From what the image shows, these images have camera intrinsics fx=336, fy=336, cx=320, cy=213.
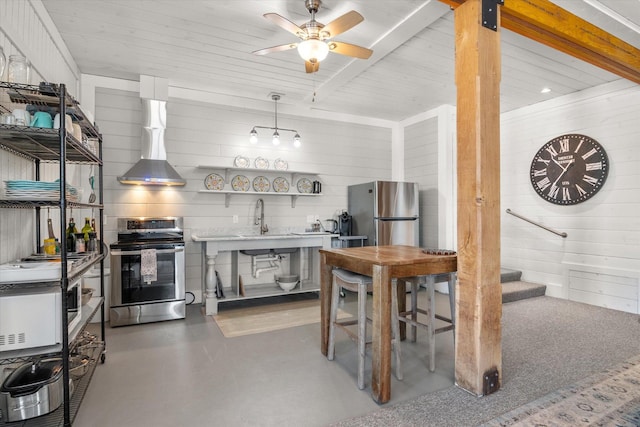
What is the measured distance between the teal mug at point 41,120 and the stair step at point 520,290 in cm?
481

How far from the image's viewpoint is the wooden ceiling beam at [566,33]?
2428 millimetres

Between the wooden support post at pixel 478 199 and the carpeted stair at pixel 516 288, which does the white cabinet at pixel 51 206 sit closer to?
the wooden support post at pixel 478 199

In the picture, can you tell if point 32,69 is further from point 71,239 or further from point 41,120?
point 71,239

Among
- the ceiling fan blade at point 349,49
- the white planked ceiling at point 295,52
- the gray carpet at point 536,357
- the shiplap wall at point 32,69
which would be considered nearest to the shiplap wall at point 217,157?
the white planked ceiling at point 295,52

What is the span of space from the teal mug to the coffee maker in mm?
3813

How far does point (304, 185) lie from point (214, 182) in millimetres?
1311

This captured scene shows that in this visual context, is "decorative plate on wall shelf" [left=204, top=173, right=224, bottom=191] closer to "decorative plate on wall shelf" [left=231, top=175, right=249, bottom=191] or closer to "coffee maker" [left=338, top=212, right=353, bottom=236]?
"decorative plate on wall shelf" [left=231, top=175, right=249, bottom=191]

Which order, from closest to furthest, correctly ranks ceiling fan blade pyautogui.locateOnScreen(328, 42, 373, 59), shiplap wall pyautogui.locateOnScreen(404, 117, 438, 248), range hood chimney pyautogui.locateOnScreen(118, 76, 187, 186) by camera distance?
1. ceiling fan blade pyautogui.locateOnScreen(328, 42, 373, 59)
2. range hood chimney pyautogui.locateOnScreen(118, 76, 187, 186)
3. shiplap wall pyautogui.locateOnScreen(404, 117, 438, 248)

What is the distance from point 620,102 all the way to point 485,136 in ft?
10.8

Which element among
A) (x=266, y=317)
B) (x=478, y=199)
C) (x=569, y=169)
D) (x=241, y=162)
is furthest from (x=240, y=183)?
(x=569, y=169)

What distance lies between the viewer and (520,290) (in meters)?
4.47

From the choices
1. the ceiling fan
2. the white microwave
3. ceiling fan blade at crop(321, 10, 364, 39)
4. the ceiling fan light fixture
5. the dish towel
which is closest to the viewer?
the white microwave

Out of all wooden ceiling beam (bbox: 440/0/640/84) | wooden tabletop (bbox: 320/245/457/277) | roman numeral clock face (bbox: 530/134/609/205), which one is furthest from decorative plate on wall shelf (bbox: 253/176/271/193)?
roman numeral clock face (bbox: 530/134/609/205)

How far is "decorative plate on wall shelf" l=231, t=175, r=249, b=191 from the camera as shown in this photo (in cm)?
460
